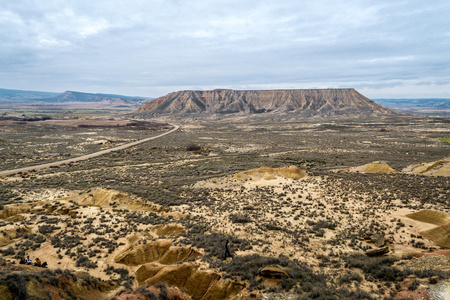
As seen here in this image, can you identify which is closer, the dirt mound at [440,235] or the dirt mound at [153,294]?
the dirt mound at [153,294]

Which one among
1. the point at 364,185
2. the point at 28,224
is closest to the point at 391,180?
the point at 364,185

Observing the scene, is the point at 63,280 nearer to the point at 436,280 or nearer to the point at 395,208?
the point at 436,280

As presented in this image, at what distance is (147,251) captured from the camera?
13031mm

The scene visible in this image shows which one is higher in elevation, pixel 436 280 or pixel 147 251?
pixel 436 280

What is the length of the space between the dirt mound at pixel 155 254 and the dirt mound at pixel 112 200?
6160mm

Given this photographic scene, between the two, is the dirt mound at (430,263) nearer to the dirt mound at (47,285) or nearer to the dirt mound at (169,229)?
the dirt mound at (169,229)

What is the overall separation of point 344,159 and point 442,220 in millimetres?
28086

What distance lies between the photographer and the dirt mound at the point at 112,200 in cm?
1975

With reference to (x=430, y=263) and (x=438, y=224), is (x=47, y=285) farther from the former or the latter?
(x=438, y=224)

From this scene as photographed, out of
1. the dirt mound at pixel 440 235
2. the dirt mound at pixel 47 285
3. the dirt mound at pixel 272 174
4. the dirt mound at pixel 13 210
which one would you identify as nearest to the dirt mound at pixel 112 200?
the dirt mound at pixel 13 210

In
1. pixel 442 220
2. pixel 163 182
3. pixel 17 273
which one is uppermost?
pixel 17 273

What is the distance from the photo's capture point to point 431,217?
49.4ft

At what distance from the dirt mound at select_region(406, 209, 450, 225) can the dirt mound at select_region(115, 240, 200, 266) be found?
13383mm

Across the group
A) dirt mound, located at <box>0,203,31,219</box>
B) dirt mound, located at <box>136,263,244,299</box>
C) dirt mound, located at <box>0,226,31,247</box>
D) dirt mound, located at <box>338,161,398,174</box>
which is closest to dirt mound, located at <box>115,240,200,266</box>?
dirt mound, located at <box>136,263,244,299</box>
